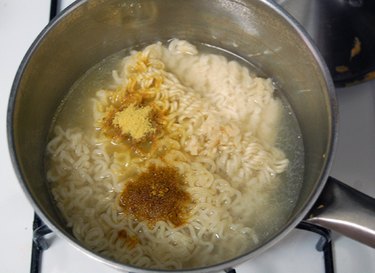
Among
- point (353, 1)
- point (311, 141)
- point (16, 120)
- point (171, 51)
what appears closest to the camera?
point (16, 120)

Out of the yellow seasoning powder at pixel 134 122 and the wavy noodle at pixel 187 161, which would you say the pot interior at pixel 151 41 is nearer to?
the wavy noodle at pixel 187 161

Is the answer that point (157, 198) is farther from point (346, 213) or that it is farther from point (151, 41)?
point (151, 41)

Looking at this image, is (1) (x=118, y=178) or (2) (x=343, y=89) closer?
(1) (x=118, y=178)

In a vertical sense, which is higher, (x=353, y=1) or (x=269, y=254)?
(x=353, y=1)

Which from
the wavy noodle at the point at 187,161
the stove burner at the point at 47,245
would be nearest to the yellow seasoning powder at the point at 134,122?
the wavy noodle at the point at 187,161

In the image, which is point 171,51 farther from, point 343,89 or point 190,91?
point 343,89

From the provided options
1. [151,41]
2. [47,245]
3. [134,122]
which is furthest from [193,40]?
[47,245]

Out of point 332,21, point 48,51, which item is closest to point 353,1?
point 332,21
